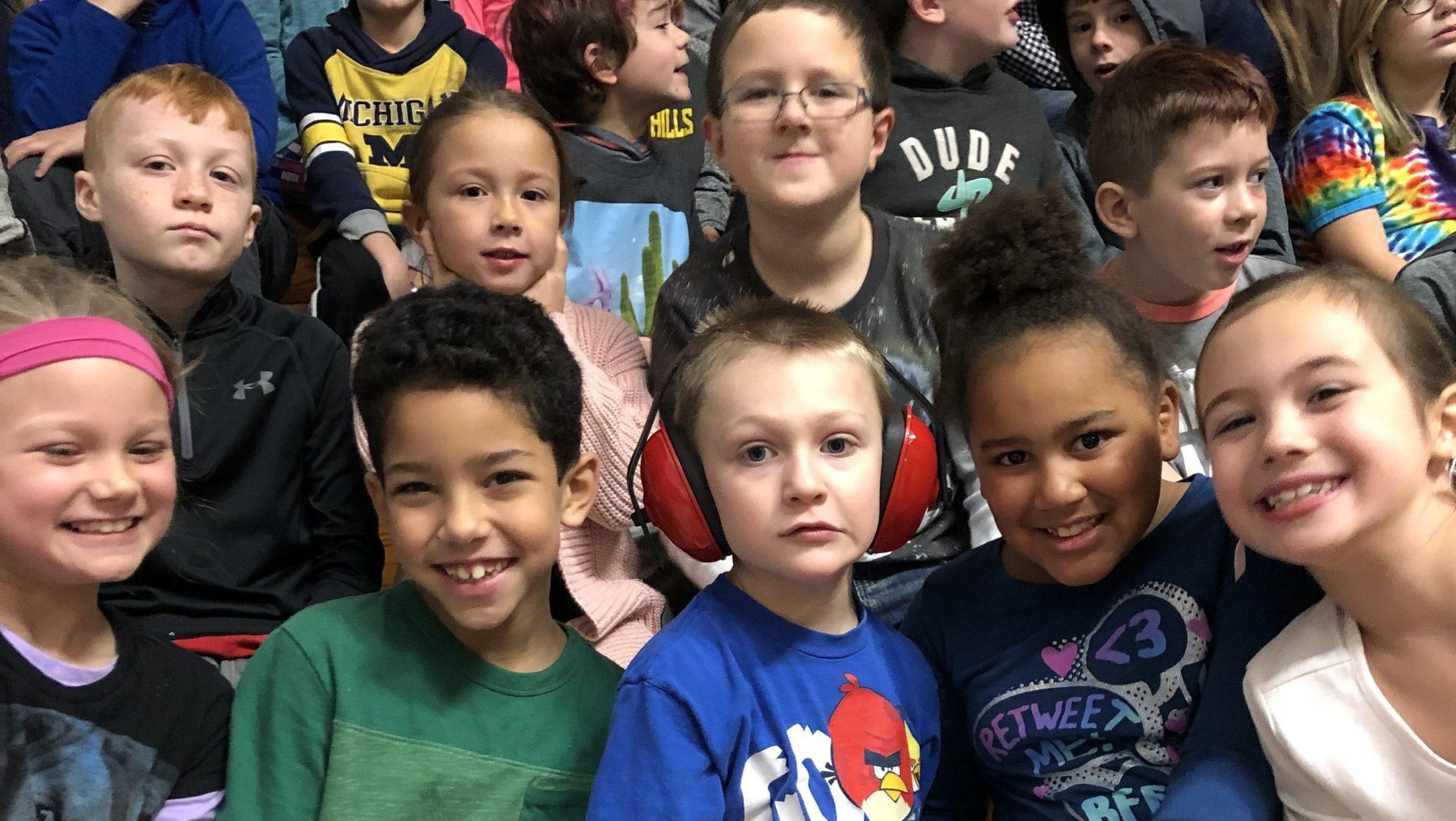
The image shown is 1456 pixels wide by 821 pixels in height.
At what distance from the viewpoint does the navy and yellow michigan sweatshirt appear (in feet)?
9.66

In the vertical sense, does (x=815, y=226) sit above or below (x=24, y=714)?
above

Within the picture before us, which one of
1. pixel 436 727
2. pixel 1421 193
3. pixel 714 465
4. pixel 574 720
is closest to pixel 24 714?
pixel 436 727

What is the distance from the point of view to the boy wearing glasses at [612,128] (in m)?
2.60

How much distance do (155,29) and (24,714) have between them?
6.15ft

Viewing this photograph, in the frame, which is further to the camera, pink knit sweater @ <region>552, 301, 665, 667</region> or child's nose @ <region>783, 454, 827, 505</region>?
pink knit sweater @ <region>552, 301, 665, 667</region>

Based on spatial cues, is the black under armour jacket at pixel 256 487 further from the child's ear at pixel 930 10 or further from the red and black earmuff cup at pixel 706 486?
the child's ear at pixel 930 10

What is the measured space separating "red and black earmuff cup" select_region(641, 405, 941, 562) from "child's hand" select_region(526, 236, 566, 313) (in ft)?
2.51

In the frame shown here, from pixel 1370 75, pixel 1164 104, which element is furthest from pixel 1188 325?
pixel 1370 75

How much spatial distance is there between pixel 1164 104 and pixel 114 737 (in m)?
1.93

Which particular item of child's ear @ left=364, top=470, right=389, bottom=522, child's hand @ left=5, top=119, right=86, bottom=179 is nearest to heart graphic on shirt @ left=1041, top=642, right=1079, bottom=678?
child's ear @ left=364, top=470, right=389, bottom=522

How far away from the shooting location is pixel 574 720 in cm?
153

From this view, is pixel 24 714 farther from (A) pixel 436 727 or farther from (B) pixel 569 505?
(B) pixel 569 505

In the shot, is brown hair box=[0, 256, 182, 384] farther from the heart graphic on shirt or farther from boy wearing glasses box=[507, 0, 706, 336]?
the heart graphic on shirt

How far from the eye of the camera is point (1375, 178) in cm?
276
